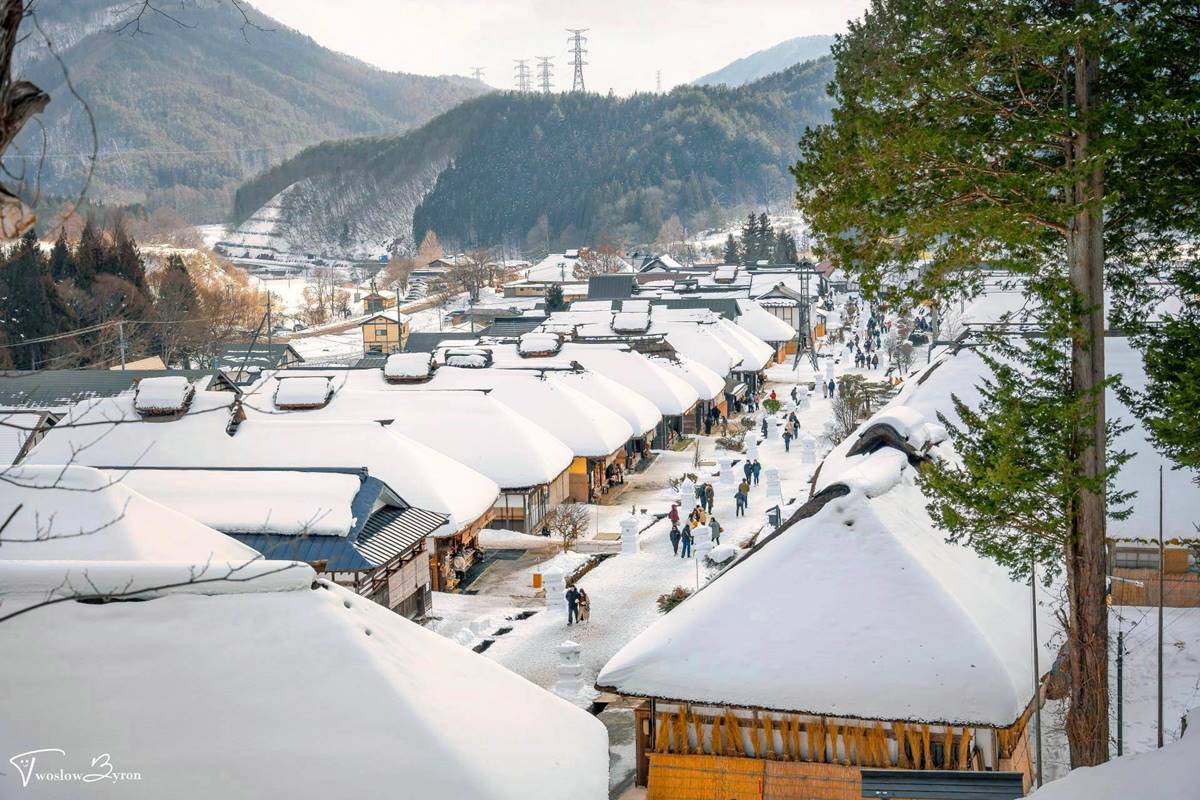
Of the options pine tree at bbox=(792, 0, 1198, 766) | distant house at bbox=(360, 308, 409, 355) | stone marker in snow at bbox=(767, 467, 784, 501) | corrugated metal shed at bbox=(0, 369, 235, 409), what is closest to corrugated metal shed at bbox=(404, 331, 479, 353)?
distant house at bbox=(360, 308, 409, 355)

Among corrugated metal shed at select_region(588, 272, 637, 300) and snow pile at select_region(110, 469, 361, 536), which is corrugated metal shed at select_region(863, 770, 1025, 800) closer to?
A: snow pile at select_region(110, 469, 361, 536)

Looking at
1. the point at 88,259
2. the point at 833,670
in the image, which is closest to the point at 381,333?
the point at 88,259

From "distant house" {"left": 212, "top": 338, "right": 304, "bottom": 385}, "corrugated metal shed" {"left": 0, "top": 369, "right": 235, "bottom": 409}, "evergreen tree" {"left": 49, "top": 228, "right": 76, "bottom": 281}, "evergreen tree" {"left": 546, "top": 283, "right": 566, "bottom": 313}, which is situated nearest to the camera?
"corrugated metal shed" {"left": 0, "top": 369, "right": 235, "bottom": 409}

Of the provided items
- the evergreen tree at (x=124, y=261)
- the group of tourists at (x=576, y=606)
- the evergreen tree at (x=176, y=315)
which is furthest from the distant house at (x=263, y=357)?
the group of tourists at (x=576, y=606)

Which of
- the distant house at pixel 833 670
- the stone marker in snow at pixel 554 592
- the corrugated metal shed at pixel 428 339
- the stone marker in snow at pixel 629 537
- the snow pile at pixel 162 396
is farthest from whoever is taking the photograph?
the corrugated metal shed at pixel 428 339

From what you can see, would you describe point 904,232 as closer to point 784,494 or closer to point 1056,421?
point 1056,421

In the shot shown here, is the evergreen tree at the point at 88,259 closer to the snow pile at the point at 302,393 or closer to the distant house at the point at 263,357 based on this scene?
the distant house at the point at 263,357
